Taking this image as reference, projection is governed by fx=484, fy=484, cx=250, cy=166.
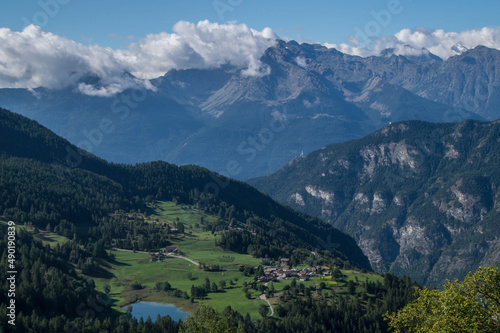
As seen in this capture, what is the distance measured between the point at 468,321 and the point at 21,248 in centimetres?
13711

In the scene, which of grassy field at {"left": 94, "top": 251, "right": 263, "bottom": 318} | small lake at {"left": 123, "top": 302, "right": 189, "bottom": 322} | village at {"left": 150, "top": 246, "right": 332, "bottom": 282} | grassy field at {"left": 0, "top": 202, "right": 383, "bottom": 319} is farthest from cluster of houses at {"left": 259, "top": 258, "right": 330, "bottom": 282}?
small lake at {"left": 123, "top": 302, "right": 189, "bottom": 322}

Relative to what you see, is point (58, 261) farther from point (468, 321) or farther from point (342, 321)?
point (468, 321)

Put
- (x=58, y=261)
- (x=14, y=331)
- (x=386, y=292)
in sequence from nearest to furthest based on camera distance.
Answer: (x=14, y=331) < (x=58, y=261) < (x=386, y=292)

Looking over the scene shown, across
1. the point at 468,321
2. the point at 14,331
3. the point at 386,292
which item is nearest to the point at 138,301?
the point at 14,331

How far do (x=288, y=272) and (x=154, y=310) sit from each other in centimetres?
5737

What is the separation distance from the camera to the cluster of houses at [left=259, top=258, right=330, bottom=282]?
17312 centimetres

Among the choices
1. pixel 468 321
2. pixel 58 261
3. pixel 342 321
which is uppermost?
pixel 468 321

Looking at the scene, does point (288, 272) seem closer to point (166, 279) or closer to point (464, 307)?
point (166, 279)

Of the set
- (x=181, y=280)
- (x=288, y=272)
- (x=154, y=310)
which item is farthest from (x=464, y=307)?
(x=288, y=272)

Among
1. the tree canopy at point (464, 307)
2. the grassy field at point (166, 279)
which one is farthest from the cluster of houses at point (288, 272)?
the tree canopy at point (464, 307)

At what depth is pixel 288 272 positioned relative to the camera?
588 feet

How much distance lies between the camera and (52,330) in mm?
104500

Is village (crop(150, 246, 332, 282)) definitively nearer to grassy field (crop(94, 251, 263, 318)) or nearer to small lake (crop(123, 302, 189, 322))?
grassy field (crop(94, 251, 263, 318))

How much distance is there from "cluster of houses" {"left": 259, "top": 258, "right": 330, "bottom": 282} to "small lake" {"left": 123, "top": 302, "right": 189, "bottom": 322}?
1541 inches
